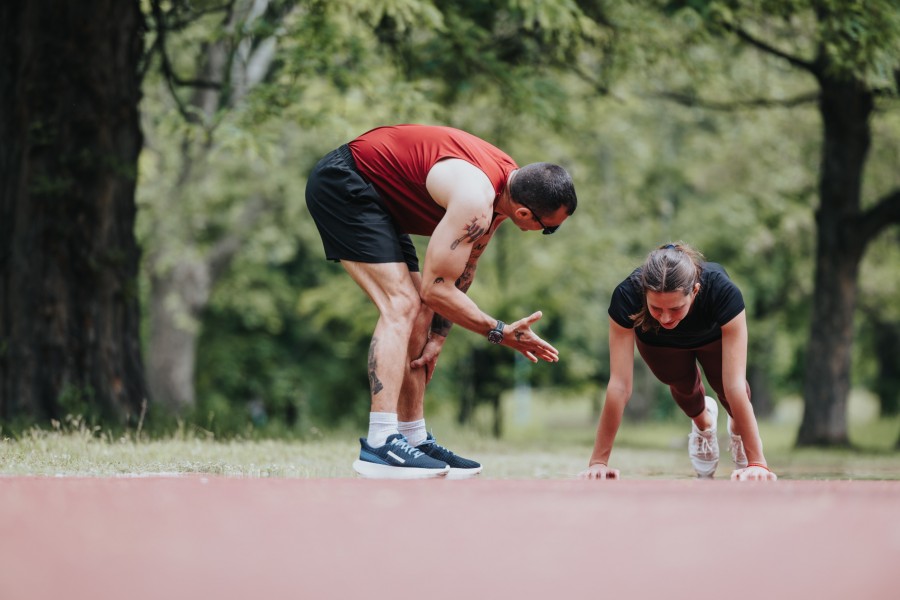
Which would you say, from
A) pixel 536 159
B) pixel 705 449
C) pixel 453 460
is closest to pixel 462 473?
pixel 453 460

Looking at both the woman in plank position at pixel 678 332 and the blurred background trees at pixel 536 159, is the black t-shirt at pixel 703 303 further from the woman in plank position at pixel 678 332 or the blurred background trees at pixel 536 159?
the blurred background trees at pixel 536 159

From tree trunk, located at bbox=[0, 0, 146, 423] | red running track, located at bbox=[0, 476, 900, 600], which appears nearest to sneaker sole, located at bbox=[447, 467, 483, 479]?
red running track, located at bbox=[0, 476, 900, 600]

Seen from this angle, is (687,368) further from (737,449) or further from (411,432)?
(411,432)

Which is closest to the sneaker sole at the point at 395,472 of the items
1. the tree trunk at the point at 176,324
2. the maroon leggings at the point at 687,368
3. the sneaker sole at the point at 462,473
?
the sneaker sole at the point at 462,473

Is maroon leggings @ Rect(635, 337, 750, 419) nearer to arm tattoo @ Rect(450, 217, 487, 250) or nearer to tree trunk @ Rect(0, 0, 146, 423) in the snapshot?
arm tattoo @ Rect(450, 217, 487, 250)

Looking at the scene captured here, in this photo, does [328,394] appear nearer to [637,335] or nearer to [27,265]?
[27,265]

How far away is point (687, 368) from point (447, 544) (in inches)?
133

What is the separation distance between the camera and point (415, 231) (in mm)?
5691

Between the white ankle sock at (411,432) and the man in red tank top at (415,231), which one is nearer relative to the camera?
the man in red tank top at (415,231)

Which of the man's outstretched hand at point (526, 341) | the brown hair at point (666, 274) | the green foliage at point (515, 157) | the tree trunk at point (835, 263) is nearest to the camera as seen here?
the brown hair at point (666, 274)

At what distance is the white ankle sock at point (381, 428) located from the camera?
511cm

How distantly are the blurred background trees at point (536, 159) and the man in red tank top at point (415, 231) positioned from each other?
3.95 metres

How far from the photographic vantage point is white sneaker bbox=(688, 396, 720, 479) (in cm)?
641

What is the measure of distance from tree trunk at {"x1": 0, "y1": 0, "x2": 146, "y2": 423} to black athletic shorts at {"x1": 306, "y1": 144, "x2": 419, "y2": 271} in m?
4.20
